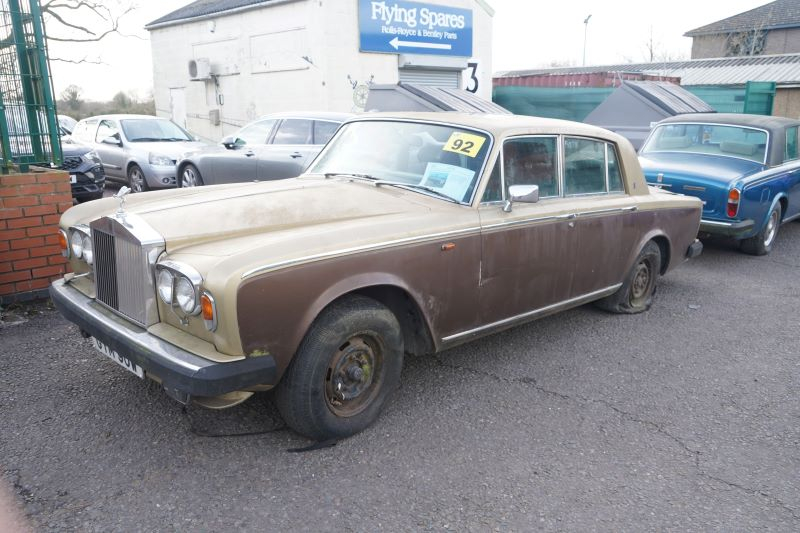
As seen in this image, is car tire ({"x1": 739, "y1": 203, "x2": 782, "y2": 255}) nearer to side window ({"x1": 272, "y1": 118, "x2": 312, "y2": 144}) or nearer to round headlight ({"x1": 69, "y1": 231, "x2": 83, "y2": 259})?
side window ({"x1": 272, "y1": 118, "x2": 312, "y2": 144})

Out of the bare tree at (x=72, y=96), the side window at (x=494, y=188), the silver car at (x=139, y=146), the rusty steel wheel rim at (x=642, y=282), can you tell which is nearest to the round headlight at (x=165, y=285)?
the side window at (x=494, y=188)

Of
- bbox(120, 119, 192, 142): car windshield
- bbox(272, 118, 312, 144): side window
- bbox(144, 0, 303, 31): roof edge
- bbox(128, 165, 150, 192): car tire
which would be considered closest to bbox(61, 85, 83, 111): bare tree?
bbox(144, 0, 303, 31): roof edge

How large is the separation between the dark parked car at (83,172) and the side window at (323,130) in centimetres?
325

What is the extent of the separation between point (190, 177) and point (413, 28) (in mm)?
9261

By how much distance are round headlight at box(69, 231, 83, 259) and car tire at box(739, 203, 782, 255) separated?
7430 millimetres

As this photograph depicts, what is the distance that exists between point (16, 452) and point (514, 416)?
2.65 meters

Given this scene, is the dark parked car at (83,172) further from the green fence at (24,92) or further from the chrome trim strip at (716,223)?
the chrome trim strip at (716,223)

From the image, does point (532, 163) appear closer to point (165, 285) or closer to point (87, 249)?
point (165, 285)

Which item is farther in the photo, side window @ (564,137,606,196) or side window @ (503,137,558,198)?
side window @ (564,137,606,196)

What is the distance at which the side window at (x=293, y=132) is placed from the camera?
30.4ft

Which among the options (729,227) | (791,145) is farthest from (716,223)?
(791,145)

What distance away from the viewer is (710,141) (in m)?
8.36

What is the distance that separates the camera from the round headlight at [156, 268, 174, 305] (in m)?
3.00

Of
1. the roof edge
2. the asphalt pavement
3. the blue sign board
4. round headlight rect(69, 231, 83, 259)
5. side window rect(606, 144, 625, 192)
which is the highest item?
the roof edge
